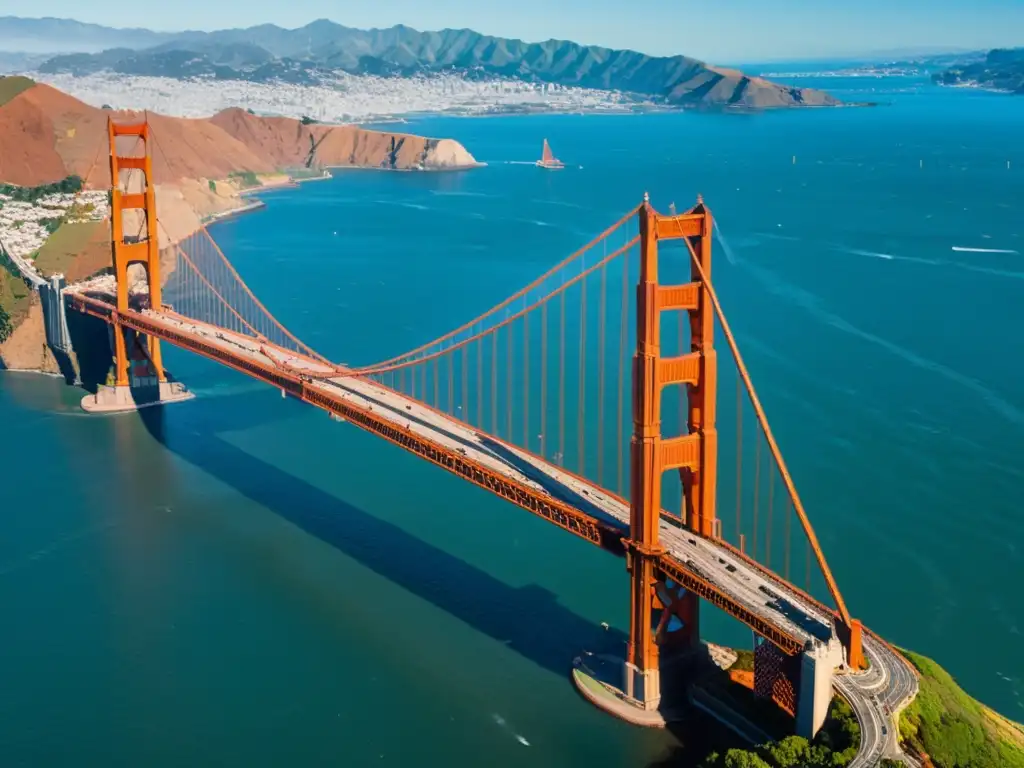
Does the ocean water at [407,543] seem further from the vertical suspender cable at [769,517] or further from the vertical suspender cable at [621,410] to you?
the vertical suspender cable at [621,410]

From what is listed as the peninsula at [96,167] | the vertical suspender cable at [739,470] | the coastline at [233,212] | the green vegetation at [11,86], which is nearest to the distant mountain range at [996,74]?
the peninsula at [96,167]

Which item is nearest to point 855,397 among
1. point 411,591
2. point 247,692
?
point 411,591

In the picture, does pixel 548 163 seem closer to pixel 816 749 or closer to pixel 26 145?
pixel 26 145

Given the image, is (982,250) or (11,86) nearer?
(982,250)

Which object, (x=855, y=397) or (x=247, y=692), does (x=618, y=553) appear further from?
(x=855, y=397)

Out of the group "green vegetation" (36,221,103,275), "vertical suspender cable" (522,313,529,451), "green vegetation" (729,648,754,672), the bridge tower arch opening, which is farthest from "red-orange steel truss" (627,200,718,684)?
"green vegetation" (36,221,103,275)

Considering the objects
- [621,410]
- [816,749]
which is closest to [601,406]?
[621,410]
